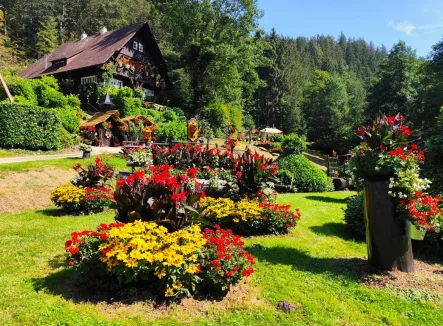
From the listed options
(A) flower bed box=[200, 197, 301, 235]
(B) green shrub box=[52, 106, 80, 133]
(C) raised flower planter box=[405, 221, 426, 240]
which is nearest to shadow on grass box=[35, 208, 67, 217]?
(A) flower bed box=[200, 197, 301, 235]

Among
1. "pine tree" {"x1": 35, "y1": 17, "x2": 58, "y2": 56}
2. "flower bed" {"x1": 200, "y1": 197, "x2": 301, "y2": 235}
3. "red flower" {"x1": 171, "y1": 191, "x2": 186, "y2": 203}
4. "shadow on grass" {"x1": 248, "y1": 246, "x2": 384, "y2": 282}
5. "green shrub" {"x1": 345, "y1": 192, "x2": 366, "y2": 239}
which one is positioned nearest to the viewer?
"red flower" {"x1": 171, "y1": 191, "x2": 186, "y2": 203}

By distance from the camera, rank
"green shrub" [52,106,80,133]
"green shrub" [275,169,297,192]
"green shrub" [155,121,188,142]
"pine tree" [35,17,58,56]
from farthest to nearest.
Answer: "pine tree" [35,17,58,56] < "green shrub" [155,121,188,142] < "green shrub" [52,106,80,133] < "green shrub" [275,169,297,192]

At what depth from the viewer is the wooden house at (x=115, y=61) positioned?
109 ft

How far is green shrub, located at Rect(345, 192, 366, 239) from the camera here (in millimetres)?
7629

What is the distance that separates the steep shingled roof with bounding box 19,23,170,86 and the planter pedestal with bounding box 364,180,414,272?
30848 millimetres

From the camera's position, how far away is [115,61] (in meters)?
33.5

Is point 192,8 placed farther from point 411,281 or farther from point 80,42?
point 411,281

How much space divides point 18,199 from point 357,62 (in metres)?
115

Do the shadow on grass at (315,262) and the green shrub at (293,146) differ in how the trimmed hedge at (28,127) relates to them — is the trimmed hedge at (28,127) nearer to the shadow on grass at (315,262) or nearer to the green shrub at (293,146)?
the green shrub at (293,146)

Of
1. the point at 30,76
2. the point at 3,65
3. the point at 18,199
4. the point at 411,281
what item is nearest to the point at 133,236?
the point at 411,281

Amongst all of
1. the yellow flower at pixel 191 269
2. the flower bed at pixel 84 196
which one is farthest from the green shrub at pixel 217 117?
the yellow flower at pixel 191 269

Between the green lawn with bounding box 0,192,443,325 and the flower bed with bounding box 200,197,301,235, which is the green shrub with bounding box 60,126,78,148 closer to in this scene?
the green lawn with bounding box 0,192,443,325

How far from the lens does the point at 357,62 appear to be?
10781cm

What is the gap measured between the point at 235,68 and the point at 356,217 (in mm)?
31804
